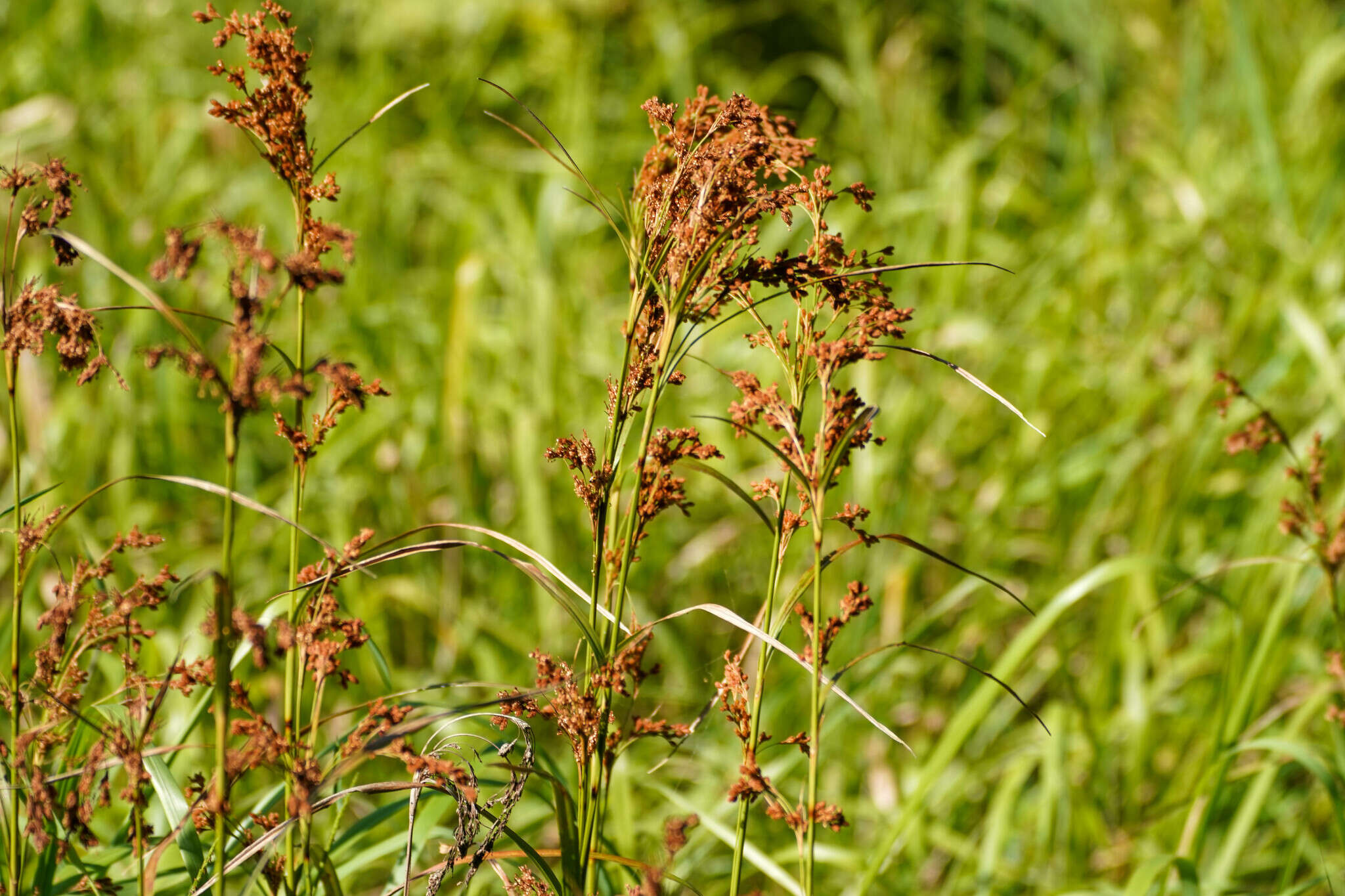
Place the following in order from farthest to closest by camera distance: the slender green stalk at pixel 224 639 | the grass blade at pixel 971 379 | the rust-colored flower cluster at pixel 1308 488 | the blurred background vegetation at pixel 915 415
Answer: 1. the blurred background vegetation at pixel 915 415
2. the rust-colored flower cluster at pixel 1308 488
3. the grass blade at pixel 971 379
4. the slender green stalk at pixel 224 639

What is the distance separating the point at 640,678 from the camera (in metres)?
0.81

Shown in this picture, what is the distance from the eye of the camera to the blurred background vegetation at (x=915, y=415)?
1936 mm

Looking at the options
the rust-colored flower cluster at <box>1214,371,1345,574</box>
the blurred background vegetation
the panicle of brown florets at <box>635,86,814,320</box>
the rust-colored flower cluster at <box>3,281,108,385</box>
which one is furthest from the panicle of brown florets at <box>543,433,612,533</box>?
the rust-colored flower cluster at <box>1214,371,1345,574</box>

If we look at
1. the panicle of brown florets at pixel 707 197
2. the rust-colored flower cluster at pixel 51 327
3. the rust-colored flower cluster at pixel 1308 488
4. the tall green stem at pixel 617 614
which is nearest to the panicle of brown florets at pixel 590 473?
the tall green stem at pixel 617 614

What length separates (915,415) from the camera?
2529mm

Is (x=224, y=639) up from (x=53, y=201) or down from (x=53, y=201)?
down

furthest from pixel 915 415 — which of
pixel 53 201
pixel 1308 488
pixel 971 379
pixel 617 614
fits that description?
pixel 53 201

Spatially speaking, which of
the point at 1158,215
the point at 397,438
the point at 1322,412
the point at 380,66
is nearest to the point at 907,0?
the point at 1158,215

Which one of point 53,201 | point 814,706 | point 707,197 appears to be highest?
point 53,201

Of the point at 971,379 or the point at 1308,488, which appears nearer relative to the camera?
the point at 971,379

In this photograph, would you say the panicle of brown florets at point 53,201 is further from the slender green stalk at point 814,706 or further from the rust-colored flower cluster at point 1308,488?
the rust-colored flower cluster at point 1308,488

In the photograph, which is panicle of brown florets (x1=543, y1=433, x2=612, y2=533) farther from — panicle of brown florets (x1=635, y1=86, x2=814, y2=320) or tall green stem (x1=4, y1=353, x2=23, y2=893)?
tall green stem (x1=4, y1=353, x2=23, y2=893)

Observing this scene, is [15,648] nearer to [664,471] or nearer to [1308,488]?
[664,471]

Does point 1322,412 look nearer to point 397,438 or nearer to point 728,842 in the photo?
point 728,842
